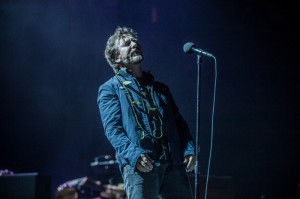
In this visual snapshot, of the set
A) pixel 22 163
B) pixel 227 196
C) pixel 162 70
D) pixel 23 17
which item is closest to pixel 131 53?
pixel 227 196

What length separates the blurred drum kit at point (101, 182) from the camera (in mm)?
7328

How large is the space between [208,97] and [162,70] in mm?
989

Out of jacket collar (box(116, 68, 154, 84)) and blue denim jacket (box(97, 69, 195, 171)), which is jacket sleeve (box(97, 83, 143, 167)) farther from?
jacket collar (box(116, 68, 154, 84))

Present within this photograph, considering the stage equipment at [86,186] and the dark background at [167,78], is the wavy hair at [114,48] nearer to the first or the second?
the dark background at [167,78]

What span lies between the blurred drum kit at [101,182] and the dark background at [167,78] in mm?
535

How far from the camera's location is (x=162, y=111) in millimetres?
2914

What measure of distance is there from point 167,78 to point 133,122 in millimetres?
4925

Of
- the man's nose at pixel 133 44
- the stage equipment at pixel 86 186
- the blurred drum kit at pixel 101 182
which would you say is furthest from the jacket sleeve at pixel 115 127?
the stage equipment at pixel 86 186

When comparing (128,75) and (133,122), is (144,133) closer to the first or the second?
(133,122)

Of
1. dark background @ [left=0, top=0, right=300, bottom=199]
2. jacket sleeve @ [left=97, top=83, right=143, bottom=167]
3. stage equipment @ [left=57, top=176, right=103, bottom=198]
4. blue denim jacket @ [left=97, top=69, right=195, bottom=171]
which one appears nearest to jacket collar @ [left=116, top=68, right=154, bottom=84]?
blue denim jacket @ [left=97, top=69, right=195, bottom=171]

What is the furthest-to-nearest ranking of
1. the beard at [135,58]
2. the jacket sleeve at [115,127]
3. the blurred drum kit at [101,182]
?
the blurred drum kit at [101,182]
the beard at [135,58]
the jacket sleeve at [115,127]

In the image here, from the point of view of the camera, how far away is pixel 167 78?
25.0ft

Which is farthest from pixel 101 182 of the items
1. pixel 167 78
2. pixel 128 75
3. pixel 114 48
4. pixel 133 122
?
pixel 133 122

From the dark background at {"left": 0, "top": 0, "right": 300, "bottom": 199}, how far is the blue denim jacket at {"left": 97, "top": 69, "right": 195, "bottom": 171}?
4.45m
